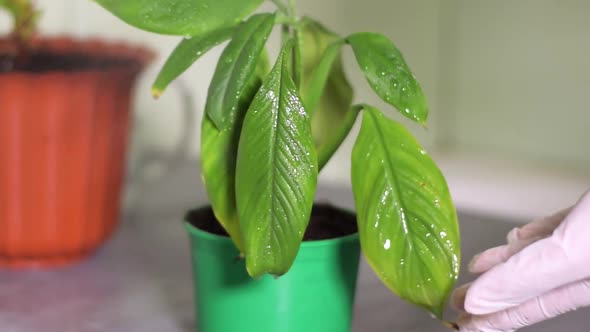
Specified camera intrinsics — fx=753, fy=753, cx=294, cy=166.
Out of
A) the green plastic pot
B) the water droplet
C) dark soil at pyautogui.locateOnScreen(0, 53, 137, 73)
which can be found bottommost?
the green plastic pot

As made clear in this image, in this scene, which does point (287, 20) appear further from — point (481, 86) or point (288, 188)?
point (481, 86)

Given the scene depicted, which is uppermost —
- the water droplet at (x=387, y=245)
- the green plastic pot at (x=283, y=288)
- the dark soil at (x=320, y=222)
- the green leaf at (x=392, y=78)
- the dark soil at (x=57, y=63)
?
the green leaf at (x=392, y=78)

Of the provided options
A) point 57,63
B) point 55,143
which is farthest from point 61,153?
point 57,63

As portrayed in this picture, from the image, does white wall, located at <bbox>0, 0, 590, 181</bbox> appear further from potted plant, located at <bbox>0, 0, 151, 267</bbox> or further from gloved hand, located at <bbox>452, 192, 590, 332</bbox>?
gloved hand, located at <bbox>452, 192, 590, 332</bbox>

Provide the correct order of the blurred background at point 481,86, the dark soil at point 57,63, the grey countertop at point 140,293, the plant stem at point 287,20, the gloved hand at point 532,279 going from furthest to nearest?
the blurred background at point 481,86 < the dark soil at point 57,63 < the grey countertop at point 140,293 < the plant stem at point 287,20 < the gloved hand at point 532,279

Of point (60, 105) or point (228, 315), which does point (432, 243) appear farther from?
point (60, 105)

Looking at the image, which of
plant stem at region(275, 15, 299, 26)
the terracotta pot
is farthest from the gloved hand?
the terracotta pot

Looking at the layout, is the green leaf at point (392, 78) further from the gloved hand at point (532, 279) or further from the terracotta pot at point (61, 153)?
the terracotta pot at point (61, 153)

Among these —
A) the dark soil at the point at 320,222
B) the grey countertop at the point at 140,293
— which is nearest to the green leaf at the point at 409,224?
the dark soil at the point at 320,222
